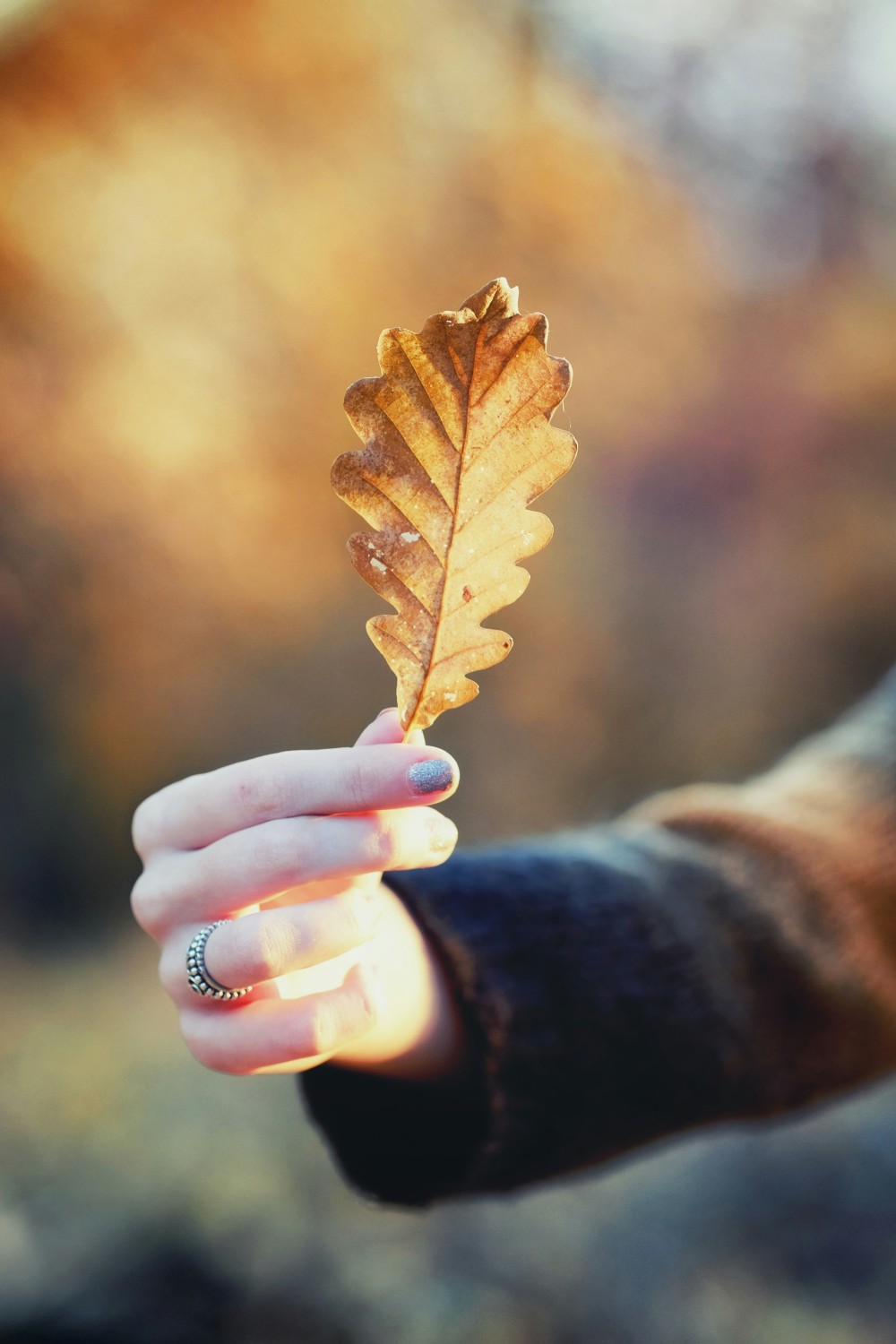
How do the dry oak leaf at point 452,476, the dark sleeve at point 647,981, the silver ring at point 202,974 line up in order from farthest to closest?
the dark sleeve at point 647,981, the silver ring at point 202,974, the dry oak leaf at point 452,476

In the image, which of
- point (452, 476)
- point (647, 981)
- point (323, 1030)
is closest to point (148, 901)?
point (323, 1030)

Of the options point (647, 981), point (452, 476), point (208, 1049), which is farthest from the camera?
point (647, 981)

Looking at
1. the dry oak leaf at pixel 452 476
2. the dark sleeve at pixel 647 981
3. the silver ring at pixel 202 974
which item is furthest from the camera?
the dark sleeve at pixel 647 981

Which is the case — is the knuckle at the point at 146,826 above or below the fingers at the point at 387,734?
below

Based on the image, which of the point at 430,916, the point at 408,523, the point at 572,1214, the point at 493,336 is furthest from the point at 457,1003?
the point at 572,1214

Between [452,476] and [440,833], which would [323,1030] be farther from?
[452,476]

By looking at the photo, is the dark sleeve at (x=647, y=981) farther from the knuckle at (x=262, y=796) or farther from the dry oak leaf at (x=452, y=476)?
the dry oak leaf at (x=452, y=476)

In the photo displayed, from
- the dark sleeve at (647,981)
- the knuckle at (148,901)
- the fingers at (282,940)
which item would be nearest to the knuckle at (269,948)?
the fingers at (282,940)

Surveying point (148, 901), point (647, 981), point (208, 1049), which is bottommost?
point (647, 981)

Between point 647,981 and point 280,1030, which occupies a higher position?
point 280,1030
